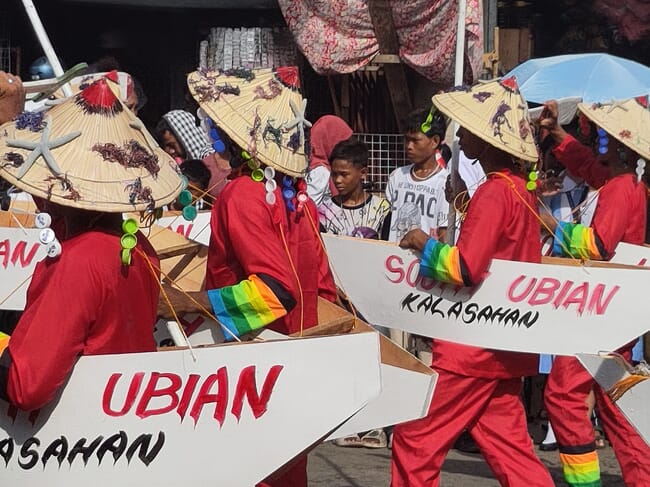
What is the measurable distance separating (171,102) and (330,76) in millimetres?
1435

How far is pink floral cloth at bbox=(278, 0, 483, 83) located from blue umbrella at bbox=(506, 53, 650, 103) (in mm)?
413

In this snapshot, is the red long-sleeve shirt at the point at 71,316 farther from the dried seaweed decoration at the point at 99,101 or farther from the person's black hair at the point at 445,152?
the person's black hair at the point at 445,152

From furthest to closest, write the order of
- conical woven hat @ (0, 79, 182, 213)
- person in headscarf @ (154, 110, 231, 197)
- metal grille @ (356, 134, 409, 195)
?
metal grille @ (356, 134, 409, 195) < person in headscarf @ (154, 110, 231, 197) < conical woven hat @ (0, 79, 182, 213)

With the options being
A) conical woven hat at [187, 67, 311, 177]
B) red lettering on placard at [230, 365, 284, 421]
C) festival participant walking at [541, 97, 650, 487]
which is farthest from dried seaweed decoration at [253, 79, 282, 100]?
festival participant walking at [541, 97, 650, 487]

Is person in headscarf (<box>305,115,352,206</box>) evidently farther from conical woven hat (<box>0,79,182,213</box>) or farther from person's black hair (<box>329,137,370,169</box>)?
conical woven hat (<box>0,79,182,213</box>)

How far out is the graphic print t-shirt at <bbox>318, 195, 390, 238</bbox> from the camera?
784cm

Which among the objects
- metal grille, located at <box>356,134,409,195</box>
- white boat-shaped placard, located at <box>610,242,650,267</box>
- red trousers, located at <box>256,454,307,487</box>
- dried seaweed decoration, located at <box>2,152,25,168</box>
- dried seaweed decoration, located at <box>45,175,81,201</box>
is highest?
dried seaweed decoration, located at <box>2,152,25,168</box>

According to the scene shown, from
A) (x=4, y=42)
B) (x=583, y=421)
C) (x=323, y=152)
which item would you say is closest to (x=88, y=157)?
(x=583, y=421)

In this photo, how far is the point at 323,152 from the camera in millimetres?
8562

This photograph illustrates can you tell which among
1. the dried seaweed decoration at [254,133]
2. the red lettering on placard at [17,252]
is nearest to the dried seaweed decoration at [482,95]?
the dried seaweed decoration at [254,133]

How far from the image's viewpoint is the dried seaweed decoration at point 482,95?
5.54 m

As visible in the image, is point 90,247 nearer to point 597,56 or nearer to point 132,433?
point 132,433

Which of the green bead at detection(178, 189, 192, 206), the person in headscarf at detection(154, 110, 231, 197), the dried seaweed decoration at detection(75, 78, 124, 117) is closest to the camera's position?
the dried seaweed decoration at detection(75, 78, 124, 117)

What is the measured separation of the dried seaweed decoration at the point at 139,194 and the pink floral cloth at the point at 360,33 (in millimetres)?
5621
